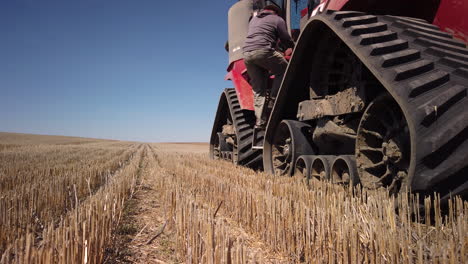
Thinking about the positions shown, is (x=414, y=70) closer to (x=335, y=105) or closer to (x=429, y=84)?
(x=429, y=84)

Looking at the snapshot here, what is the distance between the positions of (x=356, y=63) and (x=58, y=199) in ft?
10.4

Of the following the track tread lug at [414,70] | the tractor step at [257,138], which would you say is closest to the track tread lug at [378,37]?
the track tread lug at [414,70]

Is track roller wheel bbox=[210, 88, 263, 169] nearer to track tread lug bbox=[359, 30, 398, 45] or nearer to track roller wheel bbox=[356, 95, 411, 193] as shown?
track roller wheel bbox=[356, 95, 411, 193]

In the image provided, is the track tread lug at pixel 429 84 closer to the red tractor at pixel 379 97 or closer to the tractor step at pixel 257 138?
the red tractor at pixel 379 97

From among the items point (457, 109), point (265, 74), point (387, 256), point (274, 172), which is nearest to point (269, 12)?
point (265, 74)

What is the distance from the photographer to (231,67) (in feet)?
22.6

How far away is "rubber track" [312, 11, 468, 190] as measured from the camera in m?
1.81

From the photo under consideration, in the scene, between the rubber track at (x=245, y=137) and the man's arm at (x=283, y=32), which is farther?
the rubber track at (x=245, y=137)

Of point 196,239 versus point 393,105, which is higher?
point 393,105

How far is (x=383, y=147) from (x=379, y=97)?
40 cm

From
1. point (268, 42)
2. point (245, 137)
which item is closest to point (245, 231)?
point (268, 42)

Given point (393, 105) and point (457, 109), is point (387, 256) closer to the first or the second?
point (457, 109)

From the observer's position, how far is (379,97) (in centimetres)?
249

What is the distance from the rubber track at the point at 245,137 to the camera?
615 centimetres
